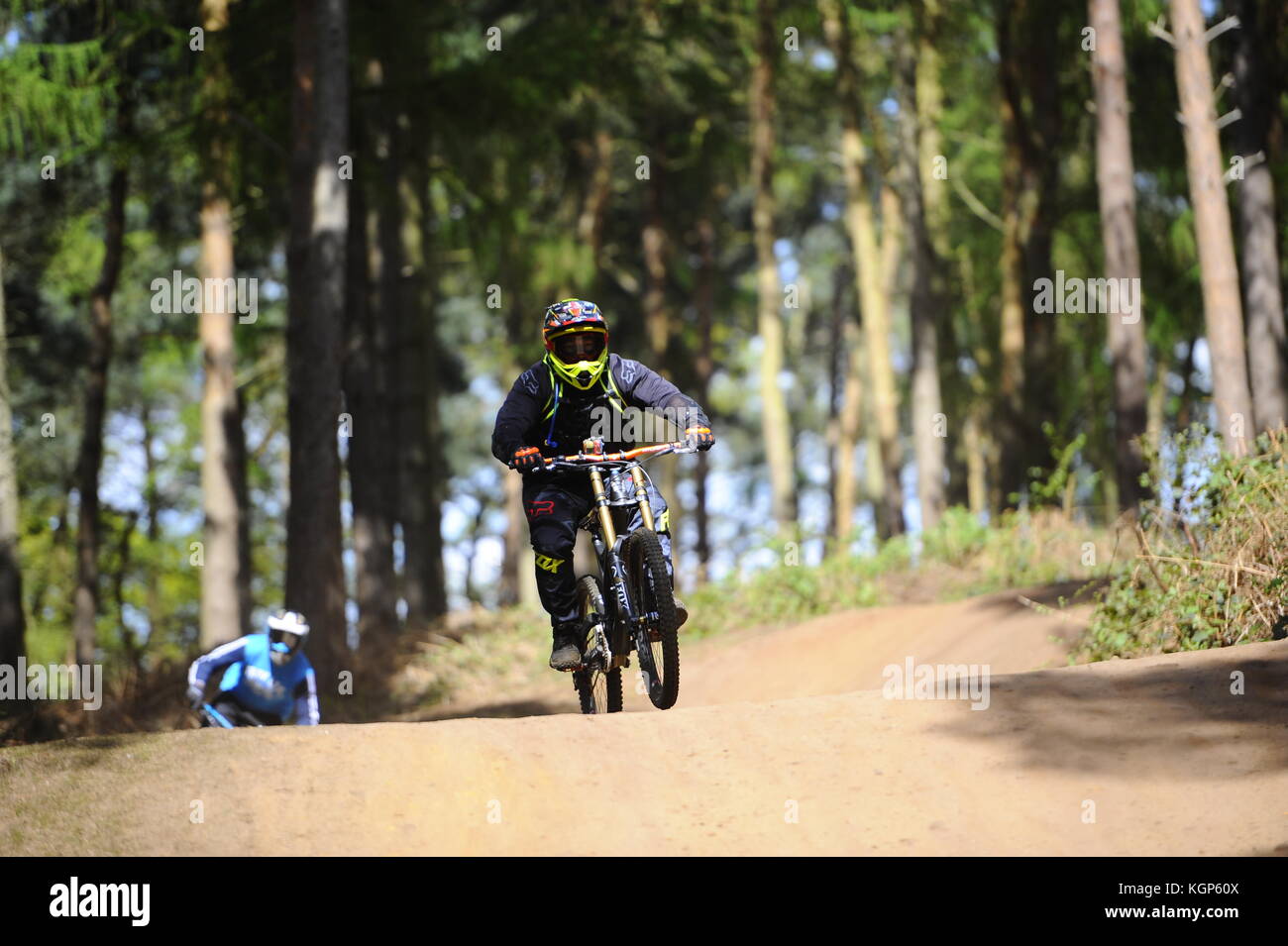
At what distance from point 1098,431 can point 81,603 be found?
76.1 ft

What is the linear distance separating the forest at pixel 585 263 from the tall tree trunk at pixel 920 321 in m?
0.06

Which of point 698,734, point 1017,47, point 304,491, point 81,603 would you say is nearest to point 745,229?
point 1017,47

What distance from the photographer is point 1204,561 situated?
976 centimetres

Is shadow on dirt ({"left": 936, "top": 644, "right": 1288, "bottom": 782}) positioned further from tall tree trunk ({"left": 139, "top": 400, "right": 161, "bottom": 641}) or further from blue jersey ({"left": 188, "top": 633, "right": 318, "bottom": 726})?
tall tree trunk ({"left": 139, "top": 400, "right": 161, "bottom": 641})

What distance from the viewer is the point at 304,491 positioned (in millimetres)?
16641

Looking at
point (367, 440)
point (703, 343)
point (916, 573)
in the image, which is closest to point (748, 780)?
point (916, 573)

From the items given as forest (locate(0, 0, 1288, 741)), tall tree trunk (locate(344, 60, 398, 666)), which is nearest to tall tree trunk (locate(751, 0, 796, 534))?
forest (locate(0, 0, 1288, 741))

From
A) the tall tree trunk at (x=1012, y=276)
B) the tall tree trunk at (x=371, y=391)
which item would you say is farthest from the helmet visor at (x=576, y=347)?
the tall tree trunk at (x=1012, y=276)

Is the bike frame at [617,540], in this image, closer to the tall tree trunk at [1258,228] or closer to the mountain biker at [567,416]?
the mountain biker at [567,416]

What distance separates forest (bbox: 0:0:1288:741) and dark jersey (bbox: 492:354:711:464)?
3.70 m
